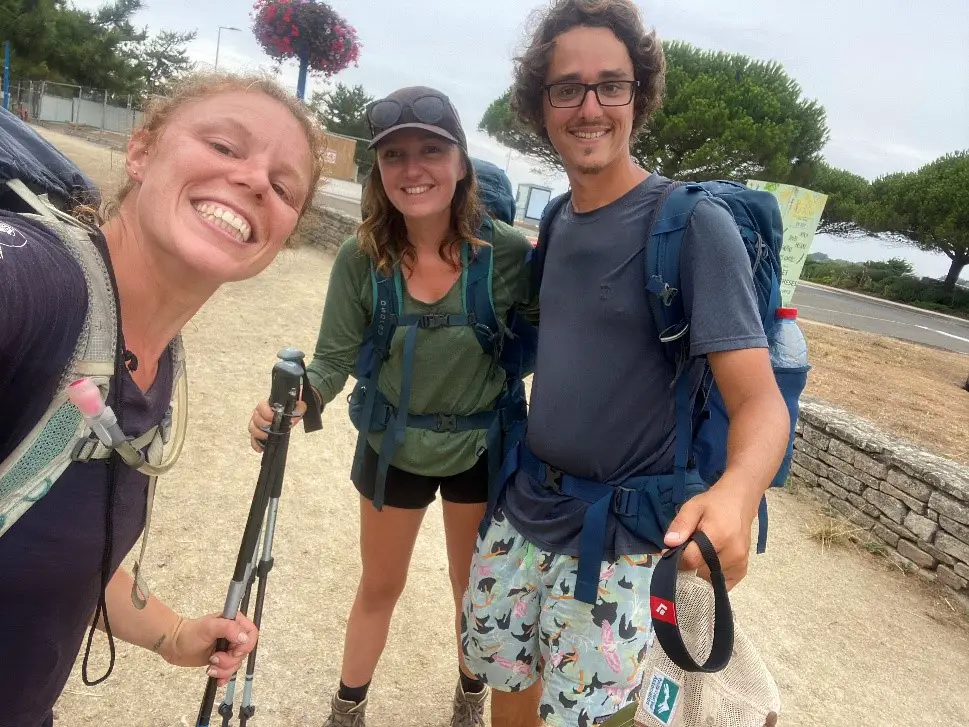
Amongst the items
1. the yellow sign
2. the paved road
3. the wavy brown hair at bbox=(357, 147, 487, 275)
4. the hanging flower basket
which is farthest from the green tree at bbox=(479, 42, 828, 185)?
the wavy brown hair at bbox=(357, 147, 487, 275)

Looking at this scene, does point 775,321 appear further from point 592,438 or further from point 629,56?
point 629,56

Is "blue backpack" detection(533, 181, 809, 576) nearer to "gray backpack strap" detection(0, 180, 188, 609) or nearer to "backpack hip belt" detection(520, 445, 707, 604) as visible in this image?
"backpack hip belt" detection(520, 445, 707, 604)

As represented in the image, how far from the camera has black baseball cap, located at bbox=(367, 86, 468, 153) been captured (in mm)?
1978

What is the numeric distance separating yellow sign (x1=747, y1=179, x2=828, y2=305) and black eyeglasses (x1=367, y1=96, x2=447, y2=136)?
11.3 feet

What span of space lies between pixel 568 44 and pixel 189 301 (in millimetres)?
1223

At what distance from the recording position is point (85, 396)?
0.83 metres

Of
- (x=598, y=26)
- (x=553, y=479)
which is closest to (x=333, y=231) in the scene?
(x=598, y=26)

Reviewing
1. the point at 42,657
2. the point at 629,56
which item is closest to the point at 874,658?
the point at 629,56

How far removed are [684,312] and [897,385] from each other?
8.85 metres

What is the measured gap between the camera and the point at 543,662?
6.12 ft

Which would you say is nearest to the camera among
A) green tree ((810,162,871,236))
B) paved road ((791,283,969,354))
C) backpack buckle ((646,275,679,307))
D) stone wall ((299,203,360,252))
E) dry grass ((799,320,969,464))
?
backpack buckle ((646,275,679,307))

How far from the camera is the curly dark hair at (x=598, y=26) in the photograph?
1740 millimetres

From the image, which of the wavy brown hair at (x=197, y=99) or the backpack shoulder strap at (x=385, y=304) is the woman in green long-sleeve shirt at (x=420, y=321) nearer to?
the backpack shoulder strap at (x=385, y=304)

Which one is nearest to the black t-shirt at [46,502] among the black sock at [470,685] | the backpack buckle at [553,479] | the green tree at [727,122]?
the backpack buckle at [553,479]
